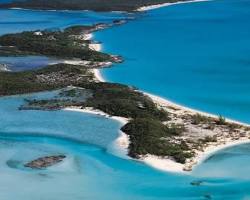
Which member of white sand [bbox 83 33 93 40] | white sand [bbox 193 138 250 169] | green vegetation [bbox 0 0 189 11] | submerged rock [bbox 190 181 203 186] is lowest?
submerged rock [bbox 190 181 203 186]

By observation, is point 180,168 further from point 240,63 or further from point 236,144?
point 240,63

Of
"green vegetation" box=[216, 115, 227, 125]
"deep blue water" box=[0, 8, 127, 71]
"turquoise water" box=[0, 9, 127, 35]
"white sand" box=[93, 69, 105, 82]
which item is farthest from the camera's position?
"turquoise water" box=[0, 9, 127, 35]

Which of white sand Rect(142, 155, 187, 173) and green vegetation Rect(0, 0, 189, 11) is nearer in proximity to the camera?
white sand Rect(142, 155, 187, 173)

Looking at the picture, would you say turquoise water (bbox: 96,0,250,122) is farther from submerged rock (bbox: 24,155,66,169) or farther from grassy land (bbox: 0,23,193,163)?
submerged rock (bbox: 24,155,66,169)

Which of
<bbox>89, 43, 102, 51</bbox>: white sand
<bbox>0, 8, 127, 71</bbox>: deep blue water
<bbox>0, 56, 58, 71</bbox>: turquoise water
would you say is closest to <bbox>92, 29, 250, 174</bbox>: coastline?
<bbox>0, 56, 58, 71</bbox>: turquoise water

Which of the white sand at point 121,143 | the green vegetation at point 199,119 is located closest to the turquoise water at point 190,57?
the green vegetation at point 199,119

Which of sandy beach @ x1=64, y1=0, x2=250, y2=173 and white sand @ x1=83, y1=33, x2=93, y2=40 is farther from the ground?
white sand @ x1=83, y1=33, x2=93, y2=40
